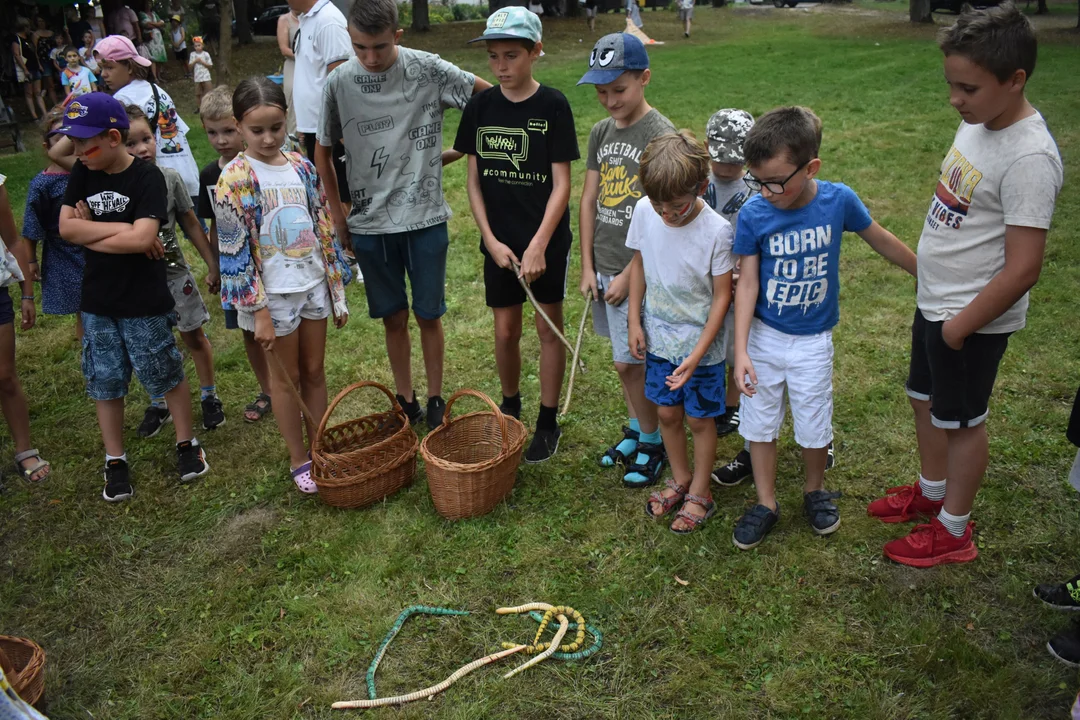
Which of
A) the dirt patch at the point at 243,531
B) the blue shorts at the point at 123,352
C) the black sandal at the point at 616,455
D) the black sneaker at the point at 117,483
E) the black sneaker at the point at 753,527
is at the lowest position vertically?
the dirt patch at the point at 243,531

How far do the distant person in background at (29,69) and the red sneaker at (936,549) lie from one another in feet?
54.3

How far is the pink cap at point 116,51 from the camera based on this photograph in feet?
15.4

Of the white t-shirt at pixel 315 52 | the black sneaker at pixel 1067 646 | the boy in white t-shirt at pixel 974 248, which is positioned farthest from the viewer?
the white t-shirt at pixel 315 52

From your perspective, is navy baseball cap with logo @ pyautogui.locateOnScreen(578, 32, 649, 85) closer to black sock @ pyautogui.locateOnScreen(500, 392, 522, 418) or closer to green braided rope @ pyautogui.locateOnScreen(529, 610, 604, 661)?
black sock @ pyautogui.locateOnScreen(500, 392, 522, 418)

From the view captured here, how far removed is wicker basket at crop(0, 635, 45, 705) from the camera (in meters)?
2.43

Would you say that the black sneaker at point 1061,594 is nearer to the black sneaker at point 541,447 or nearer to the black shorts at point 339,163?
the black sneaker at point 541,447

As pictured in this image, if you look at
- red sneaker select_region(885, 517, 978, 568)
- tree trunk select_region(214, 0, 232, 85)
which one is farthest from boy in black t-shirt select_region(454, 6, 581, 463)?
tree trunk select_region(214, 0, 232, 85)

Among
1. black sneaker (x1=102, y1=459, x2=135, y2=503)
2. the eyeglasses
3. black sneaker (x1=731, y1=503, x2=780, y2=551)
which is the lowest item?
black sneaker (x1=102, y1=459, x2=135, y2=503)

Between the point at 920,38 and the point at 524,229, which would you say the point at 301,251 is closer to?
the point at 524,229

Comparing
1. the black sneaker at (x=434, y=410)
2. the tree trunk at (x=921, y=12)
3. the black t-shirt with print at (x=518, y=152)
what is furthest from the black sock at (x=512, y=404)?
the tree trunk at (x=921, y=12)

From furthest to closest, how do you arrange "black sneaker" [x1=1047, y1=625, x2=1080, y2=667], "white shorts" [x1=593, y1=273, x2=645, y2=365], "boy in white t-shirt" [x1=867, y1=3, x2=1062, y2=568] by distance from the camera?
"white shorts" [x1=593, y1=273, x2=645, y2=365] < "black sneaker" [x1=1047, y1=625, x2=1080, y2=667] < "boy in white t-shirt" [x1=867, y1=3, x2=1062, y2=568]

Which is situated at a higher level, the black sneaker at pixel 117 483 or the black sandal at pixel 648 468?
the black sandal at pixel 648 468

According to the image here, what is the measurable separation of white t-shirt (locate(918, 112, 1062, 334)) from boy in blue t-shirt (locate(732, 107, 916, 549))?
0.67 ft

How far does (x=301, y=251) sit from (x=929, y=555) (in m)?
2.71
